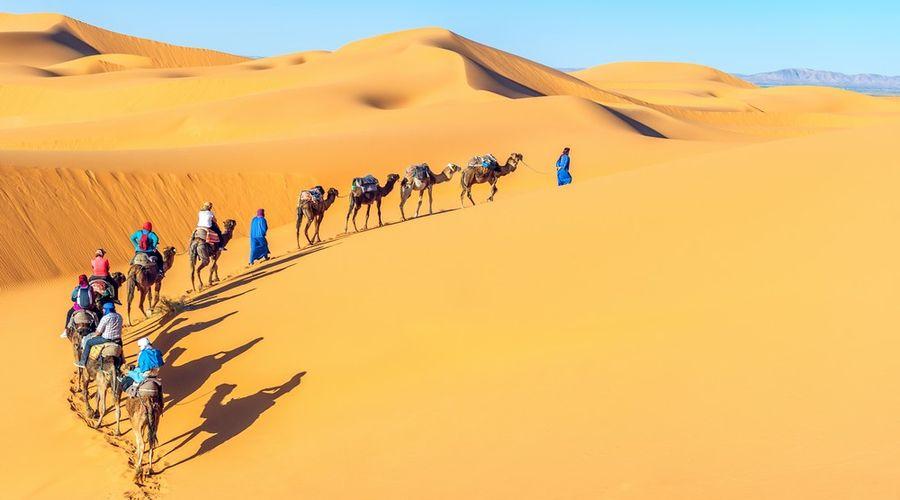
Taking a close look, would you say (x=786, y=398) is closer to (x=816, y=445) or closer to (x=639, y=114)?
(x=816, y=445)

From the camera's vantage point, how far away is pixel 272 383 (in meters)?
9.33

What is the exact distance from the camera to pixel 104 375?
9.43 meters

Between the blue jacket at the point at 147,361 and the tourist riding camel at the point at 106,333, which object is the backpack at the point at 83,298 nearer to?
the tourist riding camel at the point at 106,333

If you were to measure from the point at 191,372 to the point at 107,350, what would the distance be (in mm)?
1387

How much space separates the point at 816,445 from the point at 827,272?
3.42 metres

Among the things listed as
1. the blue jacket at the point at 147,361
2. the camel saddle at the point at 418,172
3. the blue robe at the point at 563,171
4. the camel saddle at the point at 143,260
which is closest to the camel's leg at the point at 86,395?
the blue jacket at the point at 147,361

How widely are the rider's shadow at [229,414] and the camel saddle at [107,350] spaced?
4.02 feet

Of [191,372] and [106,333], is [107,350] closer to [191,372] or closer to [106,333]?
[106,333]

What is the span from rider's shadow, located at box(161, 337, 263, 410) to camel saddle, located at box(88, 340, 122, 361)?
3.11ft

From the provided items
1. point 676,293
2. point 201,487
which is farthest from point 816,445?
point 201,487

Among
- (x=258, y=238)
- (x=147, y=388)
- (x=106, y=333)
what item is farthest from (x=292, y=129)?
(x=147, y=388)

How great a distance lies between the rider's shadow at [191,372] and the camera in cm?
989

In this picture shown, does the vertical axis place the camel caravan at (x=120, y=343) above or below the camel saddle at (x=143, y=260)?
below

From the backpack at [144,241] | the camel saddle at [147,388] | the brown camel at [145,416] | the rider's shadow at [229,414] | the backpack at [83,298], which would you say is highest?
the backpack at [144,241]
